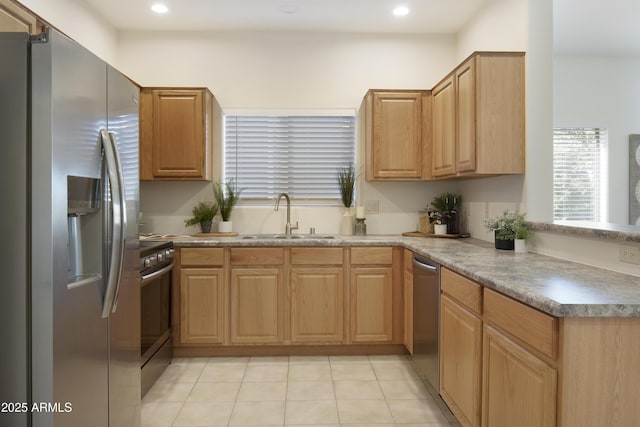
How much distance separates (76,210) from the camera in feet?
4.57

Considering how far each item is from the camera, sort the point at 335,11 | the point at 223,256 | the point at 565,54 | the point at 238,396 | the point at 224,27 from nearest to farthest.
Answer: the point at 238,396 → the point at 223,256 → the point at 335,11 → the point at 224,27 → the point at 565,54

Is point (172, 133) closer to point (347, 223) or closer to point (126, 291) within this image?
point (347, 223)

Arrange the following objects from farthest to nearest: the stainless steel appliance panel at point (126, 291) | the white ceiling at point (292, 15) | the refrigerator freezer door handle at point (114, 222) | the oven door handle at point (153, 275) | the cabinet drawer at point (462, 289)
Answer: the white ceiling at point (292, 15) < the oven door handle at point (153, 275) < the cabinet drawer at point (462, 289) < the stainless steel appliance panel at point (126, 291) < the refrigerator freezer door handle at point (114, 222)

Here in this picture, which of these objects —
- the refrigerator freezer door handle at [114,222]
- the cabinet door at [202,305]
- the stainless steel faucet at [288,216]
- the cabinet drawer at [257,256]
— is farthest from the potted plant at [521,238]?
the refrigerator freezer door handle at [114,222]

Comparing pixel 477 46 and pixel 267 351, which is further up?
pixel 477 46

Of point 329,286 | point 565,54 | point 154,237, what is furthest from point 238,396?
point 565,54

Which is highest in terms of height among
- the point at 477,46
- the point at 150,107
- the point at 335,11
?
the point at 335,11

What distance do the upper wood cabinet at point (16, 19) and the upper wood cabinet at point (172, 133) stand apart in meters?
1.22

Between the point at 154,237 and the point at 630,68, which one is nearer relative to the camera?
the point at 154,237

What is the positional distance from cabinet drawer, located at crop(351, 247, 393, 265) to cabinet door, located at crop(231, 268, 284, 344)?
63 centimetres

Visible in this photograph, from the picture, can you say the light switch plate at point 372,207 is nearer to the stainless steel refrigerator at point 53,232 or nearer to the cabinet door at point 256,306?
the cabinet door at point 256,306

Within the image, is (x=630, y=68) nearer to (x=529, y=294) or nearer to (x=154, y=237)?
(x=529, y=294)

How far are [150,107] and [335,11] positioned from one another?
182 cm

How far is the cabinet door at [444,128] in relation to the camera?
10.0ft
